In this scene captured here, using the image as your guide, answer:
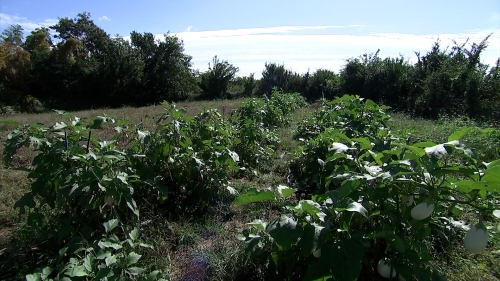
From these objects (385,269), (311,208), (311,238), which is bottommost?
(385,269)

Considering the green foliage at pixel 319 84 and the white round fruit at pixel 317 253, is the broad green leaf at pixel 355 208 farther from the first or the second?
the green foliage at pixel 319 84

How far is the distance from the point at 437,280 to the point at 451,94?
1084cm

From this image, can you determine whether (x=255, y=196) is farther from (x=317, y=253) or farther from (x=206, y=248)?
(x=206, y=248)

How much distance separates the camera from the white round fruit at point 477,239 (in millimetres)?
1035

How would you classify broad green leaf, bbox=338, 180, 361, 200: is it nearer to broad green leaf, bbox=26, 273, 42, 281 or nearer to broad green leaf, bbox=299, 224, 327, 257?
broad green leaf, bbox=299, 224, 327, 257

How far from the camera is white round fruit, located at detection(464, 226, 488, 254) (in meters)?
1.04

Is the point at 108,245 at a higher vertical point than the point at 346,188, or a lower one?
lower

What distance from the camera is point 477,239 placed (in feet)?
3.43

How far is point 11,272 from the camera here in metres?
1.83

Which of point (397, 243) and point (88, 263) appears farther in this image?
point (88, 263)

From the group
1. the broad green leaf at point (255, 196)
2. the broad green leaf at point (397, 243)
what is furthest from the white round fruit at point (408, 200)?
the broad green leaf at point (255, 196)

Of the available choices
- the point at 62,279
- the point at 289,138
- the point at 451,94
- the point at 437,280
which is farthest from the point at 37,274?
the point at 451,94

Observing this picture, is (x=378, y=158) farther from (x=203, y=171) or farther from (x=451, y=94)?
(x=451, y=94)

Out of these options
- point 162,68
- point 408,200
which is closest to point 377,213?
point 408,200
